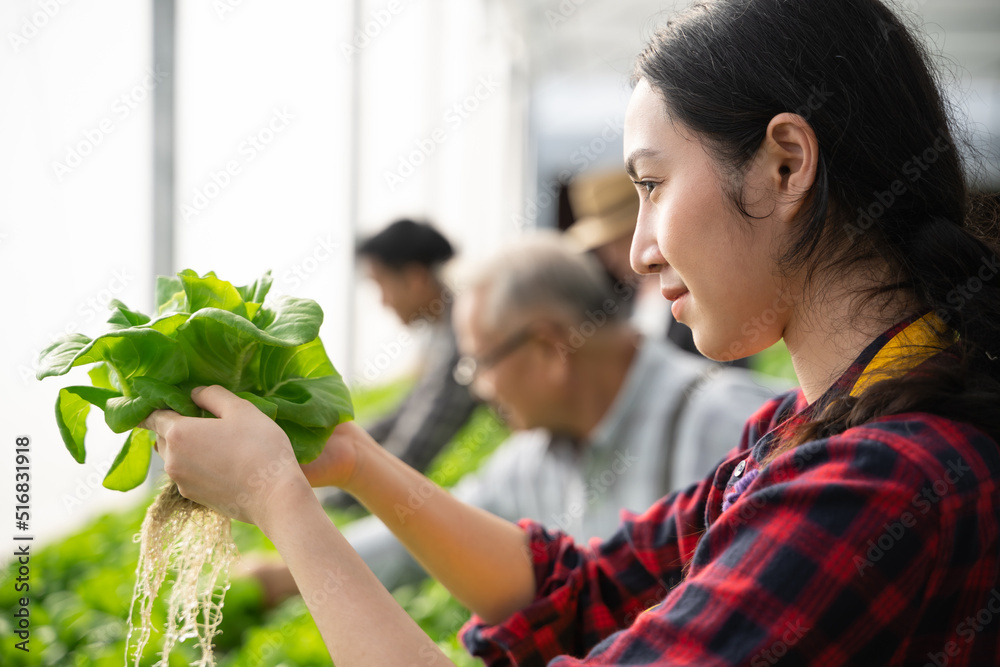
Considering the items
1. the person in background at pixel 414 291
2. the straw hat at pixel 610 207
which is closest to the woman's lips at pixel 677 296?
the person in background at pixel 414 291

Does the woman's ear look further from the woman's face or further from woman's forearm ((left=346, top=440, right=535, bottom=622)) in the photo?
woman's forearm ((left=346, top=440, right=535, bottom=622))

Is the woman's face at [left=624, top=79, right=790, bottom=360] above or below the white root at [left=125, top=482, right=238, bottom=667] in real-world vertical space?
above

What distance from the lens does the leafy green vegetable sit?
0.81m

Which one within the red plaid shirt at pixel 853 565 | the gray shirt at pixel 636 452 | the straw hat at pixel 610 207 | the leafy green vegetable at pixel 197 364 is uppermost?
the straw hat at pixel 610 207

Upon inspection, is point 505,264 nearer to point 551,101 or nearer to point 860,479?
point 860,479

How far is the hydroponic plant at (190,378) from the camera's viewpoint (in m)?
0.81

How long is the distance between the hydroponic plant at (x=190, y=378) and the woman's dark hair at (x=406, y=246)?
2152 mm

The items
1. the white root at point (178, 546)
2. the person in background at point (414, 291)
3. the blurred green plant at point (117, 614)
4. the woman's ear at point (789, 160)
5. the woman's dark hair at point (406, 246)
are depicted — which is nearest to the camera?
the woman's ear at point (789, 160)

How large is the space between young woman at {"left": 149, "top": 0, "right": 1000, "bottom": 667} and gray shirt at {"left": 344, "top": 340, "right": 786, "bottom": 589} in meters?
0.87

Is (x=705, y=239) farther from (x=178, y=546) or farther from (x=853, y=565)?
(x=178, y=546)

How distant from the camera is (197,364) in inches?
33.6

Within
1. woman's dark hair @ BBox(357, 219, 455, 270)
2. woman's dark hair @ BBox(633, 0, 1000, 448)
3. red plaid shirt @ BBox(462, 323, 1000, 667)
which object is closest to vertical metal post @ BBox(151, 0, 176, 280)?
woman's dark hair @ BBox(357, 219, 455, 270)

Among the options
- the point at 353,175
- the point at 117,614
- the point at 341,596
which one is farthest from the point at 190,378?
the point at 353,175

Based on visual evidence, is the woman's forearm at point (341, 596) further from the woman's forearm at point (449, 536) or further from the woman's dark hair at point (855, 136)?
the woman's dark hair at point (855, 136)
